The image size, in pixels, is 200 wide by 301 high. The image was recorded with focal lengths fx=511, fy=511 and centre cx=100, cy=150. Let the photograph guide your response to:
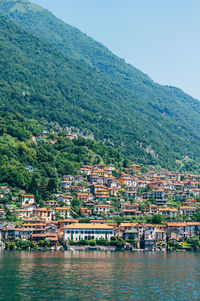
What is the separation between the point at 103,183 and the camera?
176125mm

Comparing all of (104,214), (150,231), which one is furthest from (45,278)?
(104,214)

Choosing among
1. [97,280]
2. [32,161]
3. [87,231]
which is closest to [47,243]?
[87,231]

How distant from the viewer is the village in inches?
4663

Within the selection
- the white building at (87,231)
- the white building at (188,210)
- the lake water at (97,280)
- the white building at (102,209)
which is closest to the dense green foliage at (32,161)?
the white building at (102,209)

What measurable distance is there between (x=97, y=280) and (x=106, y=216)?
256 feet

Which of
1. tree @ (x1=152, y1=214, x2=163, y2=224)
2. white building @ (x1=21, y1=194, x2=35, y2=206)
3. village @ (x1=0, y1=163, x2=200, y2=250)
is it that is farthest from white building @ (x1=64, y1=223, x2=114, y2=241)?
white building @ (x1=21, y1=194, x2=35, y2=206)

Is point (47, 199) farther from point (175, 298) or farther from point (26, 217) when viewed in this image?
point (175, 298)

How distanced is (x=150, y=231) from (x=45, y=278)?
62.9 m

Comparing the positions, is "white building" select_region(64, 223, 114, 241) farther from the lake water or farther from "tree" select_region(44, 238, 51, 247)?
the lake water

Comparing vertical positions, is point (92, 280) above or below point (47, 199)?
below

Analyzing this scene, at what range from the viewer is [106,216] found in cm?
13925

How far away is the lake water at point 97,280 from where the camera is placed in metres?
Result: 51.8

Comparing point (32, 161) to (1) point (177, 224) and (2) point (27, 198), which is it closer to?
(2) point (27, 198)

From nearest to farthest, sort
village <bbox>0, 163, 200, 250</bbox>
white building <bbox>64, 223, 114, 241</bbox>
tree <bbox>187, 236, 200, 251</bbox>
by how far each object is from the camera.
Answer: tree <bbox>187, 236, 200, 251</bbox>, village <bbox>0, 163, 200, 250</bbox>, white building <bbox>64, 223, 114, 241</bbox>
